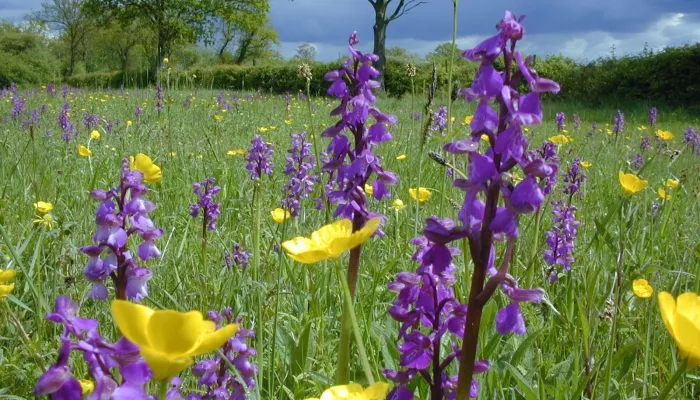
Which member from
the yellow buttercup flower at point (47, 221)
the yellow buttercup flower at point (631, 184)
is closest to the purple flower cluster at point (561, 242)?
the yellow buttercup flower at point (631, 184)

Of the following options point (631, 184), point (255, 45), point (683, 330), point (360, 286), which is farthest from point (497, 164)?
point (255, 45)

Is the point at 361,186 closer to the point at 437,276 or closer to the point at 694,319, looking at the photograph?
the point at 437,276

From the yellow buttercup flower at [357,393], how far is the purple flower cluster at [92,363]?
233 mm

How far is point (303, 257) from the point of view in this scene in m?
0.83

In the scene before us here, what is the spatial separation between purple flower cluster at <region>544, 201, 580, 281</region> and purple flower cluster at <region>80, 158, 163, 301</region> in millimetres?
1953

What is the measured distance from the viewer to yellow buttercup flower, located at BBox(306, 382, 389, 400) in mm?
743

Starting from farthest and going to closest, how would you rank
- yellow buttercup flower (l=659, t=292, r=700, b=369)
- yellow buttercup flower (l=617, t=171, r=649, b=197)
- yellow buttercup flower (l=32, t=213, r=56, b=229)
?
yellow buttercup flower (l=32, t=213, r=56, b=229) < yellow buttercup flower (l=617, t=171, r=649, b=197) < yellow buttercup flower (l=659, t=292, r=700, b=369)

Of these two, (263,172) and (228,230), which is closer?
(228,230)

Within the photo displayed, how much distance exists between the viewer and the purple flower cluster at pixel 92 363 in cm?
72

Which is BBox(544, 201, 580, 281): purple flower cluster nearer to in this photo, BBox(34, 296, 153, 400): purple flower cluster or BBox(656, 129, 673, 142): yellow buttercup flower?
BBox(34, 296, 153, 400): purple flower cluster

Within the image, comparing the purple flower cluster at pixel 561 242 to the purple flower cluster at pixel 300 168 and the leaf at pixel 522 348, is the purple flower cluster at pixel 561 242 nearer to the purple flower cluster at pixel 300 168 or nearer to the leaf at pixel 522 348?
the leaf at pixel 522 348

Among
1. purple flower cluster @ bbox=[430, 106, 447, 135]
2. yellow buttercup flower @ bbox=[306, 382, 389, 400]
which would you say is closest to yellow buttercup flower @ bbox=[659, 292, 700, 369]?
yellow buttercup flower @ bbox=[306, 382, 389, 400]

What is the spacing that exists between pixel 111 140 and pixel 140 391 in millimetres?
5470

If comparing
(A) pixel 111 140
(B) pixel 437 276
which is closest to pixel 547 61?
(A) pixel 111 140
